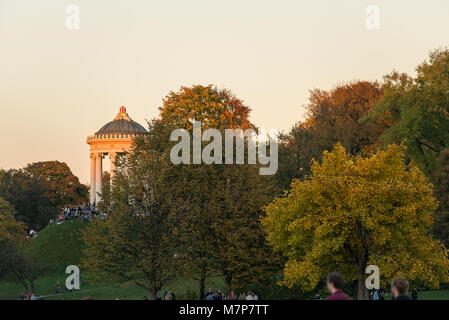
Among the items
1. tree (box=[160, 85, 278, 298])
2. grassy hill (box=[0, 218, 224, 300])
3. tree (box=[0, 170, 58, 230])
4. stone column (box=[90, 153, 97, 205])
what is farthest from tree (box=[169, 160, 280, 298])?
stone column (box=[90, 153, 97, 205])

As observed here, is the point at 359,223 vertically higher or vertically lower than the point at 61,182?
lower

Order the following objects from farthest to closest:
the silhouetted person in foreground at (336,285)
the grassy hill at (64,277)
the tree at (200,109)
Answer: the tree at (200,109) → the grassy hill at (64,277) → the silhouetted person in foreground at (336,285)

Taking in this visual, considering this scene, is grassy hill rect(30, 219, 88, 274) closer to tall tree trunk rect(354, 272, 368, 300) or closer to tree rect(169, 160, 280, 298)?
tree rect(169, 160, 280, 298)

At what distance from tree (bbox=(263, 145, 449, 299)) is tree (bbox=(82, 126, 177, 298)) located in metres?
7.48

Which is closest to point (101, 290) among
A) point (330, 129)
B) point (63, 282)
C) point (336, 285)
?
point (63, 282)

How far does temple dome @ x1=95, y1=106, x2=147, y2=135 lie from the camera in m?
127

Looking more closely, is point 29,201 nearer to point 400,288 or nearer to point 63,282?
point 63,282

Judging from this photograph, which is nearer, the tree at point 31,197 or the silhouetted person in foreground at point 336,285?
the silhouetted person in foreground at point 336,285

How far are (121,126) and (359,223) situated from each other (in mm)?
88084

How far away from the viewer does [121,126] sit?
128625mm

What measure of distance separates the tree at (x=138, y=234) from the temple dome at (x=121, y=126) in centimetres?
7249

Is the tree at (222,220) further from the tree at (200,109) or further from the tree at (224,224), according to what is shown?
the tree at (200,109)

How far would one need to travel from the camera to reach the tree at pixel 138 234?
1941 inches

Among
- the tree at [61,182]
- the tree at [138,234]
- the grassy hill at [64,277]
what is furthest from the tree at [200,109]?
the tree at [61,182]
